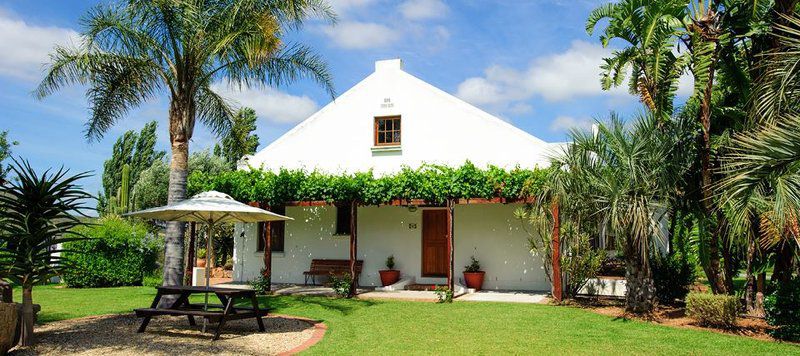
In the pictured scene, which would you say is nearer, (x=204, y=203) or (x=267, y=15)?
(x=204, y=203)

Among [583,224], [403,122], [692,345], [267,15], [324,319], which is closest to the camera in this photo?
[692,345]

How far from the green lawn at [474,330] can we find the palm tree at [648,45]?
412 cm

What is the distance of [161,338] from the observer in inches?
361

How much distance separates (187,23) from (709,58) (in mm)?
9764

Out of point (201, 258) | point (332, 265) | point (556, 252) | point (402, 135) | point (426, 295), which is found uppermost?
point (402, 135)

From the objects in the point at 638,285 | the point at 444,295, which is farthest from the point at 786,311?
the point at 444,295

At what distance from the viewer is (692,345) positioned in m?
9.16

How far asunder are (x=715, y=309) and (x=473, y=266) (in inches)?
289

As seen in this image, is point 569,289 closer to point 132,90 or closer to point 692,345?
point 692,345

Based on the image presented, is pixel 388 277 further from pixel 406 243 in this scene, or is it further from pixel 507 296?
pixel 507 296

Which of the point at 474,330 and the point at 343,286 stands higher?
the point at 343,286

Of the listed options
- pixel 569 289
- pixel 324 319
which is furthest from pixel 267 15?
pixel 569 289

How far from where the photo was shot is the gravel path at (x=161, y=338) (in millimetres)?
8289

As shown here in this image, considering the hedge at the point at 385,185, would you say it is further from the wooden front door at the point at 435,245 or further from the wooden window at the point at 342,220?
the wooden window at the point at 342,220
